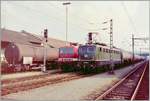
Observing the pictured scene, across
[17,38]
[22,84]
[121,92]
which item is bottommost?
[121,92]

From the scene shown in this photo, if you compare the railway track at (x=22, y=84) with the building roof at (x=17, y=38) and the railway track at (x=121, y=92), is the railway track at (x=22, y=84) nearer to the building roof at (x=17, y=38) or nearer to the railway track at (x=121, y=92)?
the railway track at (x=121, y=92)

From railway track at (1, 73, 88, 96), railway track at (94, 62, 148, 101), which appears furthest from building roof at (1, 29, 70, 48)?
railway track at (94, 62, 148, 101)

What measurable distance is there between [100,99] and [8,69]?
2018 cm

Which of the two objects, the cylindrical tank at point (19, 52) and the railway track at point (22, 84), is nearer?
the railway track at point (22, 84)

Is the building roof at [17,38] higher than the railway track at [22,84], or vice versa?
the building roof at [17,38]

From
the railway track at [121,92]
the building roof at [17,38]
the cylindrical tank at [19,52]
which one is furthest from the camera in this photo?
the building roof at [17,38]

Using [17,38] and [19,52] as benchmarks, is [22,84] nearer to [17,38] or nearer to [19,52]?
[19,52]

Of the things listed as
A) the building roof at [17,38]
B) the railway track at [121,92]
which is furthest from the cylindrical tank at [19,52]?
the railway track at [121,92]

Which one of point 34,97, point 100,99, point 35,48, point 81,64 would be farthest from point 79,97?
point 35,48

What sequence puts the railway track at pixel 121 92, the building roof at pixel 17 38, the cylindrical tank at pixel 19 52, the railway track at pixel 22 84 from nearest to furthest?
1. the railway track at pixel 121 92
2. the railway track at pixel 22 84
3. the cylindrical tank at pixel 19 52
4. the building roof at pixel 17 38

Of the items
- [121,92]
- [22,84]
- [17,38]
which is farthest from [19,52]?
[121,92]

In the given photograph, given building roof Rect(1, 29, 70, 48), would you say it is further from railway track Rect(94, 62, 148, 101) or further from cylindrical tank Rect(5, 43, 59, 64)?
railway track Rect(94, 62, 148, 101)

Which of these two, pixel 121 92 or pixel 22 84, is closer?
pixel 121 92

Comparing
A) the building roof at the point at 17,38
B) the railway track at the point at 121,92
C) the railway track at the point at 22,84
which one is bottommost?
the railway track at the point at 121,92
